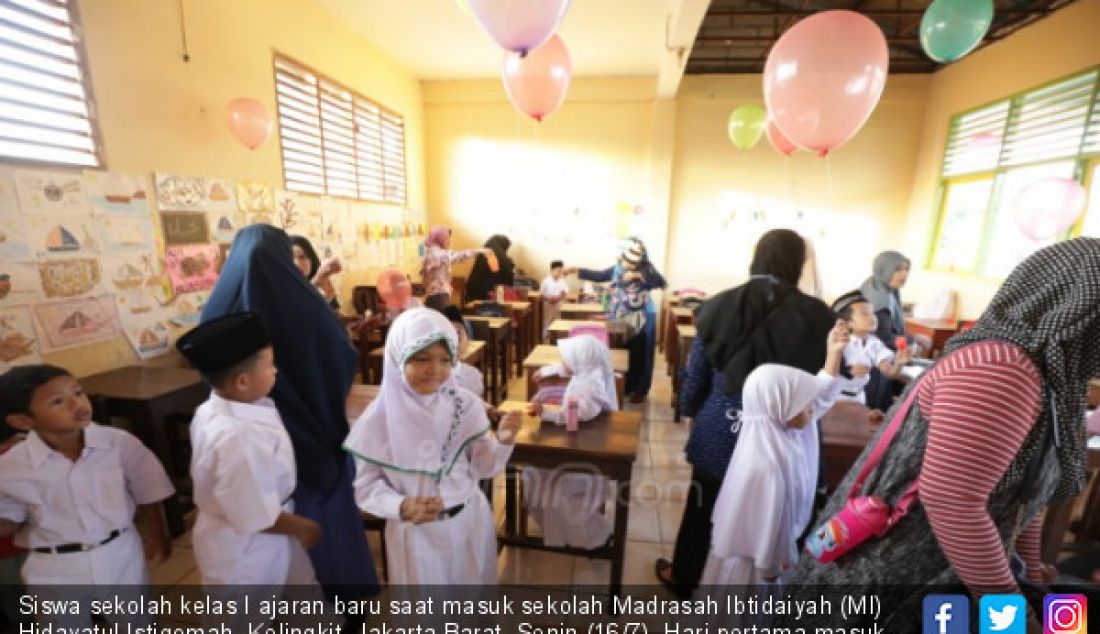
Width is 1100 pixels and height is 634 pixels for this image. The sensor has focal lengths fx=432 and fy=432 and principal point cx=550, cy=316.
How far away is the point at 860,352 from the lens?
2693 millimetres

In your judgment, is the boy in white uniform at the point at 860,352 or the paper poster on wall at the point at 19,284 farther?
the boy in white uniform at the point at 860,352

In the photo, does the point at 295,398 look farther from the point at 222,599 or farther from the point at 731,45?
the point at 731,45

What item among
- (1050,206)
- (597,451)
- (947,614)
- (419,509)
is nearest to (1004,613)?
(947,614)

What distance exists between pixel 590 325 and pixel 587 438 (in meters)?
1.86

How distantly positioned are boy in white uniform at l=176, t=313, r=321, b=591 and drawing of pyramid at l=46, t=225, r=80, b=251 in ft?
6.55

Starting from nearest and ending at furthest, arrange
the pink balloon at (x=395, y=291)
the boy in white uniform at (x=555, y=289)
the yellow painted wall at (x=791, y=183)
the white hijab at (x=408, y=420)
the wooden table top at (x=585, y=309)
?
the white hijab at (x=408, y=420) → the pink balloon at (x=395, y=291) → the wooden table top at (x=585, y=309) → the boy in white uniform at (x=555, y=289) → the yellow painted wall at (x=791, y=183)

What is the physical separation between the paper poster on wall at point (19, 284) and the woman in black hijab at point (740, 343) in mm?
3254

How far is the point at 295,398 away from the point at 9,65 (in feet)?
7.90

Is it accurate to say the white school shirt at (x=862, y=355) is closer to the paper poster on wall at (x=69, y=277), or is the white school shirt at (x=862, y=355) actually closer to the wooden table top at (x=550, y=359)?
the wooden table top at (x=550, y=359)

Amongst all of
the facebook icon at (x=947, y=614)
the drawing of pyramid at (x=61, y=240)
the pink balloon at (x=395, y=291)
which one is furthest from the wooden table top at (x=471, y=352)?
the facebook icon at (x=947, y=614)

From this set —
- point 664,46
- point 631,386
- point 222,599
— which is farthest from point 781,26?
point 222,599

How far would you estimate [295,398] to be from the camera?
1.41 m

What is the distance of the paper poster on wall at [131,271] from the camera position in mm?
2541

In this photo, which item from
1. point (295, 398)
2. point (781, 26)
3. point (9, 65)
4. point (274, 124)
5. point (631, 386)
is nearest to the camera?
point (295, 398)
